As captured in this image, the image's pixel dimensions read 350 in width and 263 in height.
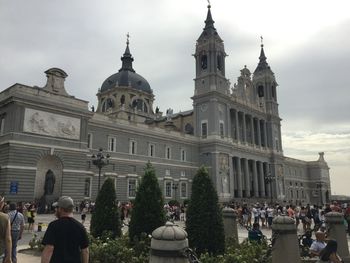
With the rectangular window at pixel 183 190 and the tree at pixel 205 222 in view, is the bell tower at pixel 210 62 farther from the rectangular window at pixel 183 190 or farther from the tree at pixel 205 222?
the tree at pixel 205 222

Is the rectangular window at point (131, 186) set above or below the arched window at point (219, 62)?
below

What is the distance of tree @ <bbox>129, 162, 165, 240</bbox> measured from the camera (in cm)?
1044

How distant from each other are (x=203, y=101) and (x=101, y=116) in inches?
697

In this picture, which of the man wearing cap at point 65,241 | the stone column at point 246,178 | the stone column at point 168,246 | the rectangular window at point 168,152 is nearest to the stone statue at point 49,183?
the rectangular window at point 168,152

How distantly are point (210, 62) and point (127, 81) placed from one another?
23.4 m

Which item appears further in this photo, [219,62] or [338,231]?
[219,62]

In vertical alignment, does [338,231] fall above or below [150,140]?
below

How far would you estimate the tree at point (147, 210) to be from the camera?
10438 mm

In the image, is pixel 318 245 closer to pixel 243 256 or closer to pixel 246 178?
pixel 243 256

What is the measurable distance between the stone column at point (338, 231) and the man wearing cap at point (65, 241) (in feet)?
26.8

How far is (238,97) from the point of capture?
55.7 meters

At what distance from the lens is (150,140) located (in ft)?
137

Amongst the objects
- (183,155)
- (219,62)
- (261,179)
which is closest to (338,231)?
(183,155)

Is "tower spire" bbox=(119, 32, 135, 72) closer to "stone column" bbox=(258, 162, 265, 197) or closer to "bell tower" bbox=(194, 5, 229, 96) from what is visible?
"bell tower" bbox=(194, 5, 229, 96)
